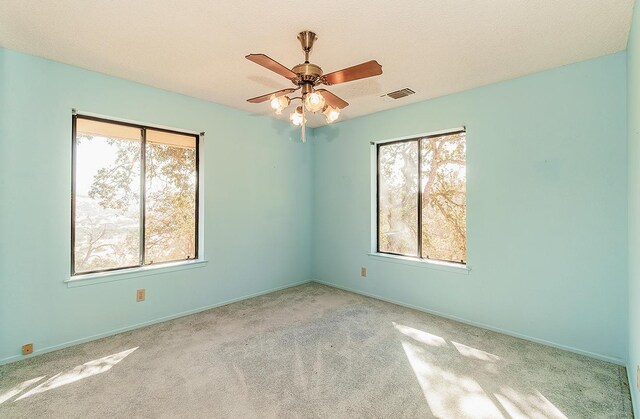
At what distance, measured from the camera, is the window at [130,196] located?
3033mm

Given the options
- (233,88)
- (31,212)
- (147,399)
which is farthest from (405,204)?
(31,212)

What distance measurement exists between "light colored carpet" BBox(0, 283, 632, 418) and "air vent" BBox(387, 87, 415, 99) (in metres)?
2.72

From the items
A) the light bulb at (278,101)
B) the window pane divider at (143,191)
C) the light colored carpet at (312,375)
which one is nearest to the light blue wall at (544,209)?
the light colored carpet at (312,375)

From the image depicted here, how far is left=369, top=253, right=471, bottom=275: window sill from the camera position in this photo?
3.50 meters

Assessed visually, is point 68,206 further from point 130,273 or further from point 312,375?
point 312,375

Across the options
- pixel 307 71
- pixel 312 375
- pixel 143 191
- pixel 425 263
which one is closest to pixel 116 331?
pixel 143 191

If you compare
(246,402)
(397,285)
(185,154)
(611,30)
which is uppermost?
(611,30)

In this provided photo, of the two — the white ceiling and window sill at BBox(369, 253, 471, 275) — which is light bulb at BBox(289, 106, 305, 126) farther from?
window sill at BBox(369, 253, 471, 275)

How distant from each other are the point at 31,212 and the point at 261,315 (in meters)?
2.48

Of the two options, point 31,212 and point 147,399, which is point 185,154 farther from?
point 147,399

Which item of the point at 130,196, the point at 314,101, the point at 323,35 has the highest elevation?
the point at 323,35

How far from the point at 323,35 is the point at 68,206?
2.85m

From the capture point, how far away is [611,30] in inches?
88.5

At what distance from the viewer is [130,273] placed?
3225mm
